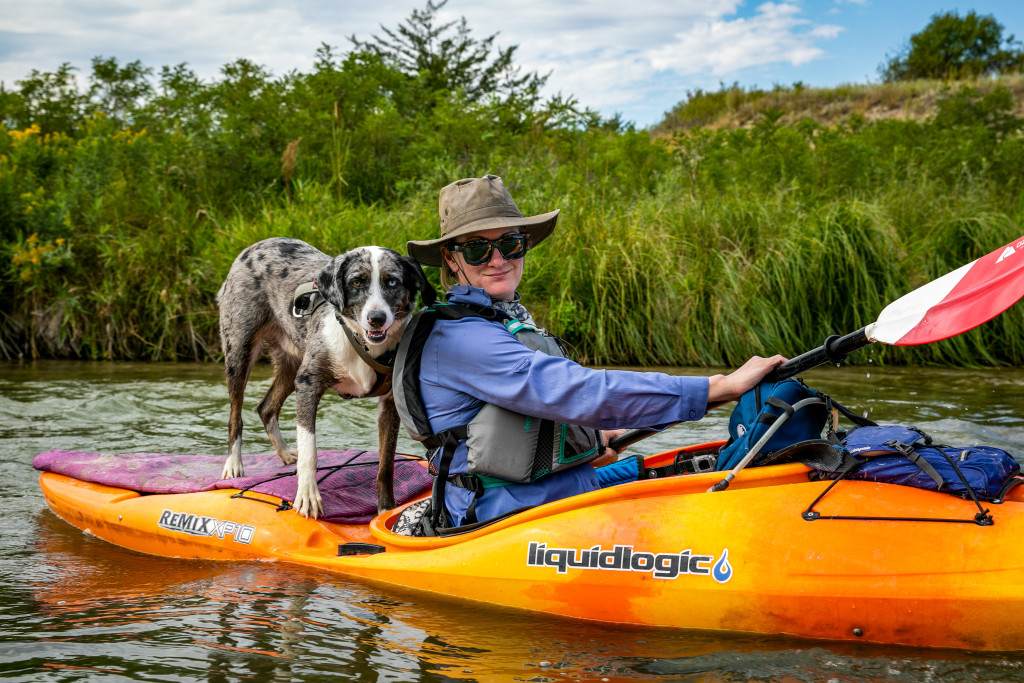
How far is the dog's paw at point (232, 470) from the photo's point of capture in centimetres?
418

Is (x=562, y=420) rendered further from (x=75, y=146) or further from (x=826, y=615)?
(x=75, y=146)

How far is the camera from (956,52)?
3072 cm

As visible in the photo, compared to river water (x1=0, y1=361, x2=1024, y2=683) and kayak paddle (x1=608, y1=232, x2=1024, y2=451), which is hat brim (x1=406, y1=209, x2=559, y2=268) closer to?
kayak paddle (x1=608, y1=232, x2=1024, y2=451)

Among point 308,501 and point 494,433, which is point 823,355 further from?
point 308,501

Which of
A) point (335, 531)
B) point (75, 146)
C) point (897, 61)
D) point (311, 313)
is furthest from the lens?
point (897, 61)

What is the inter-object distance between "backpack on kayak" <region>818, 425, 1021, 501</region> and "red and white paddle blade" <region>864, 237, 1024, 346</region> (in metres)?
0.35

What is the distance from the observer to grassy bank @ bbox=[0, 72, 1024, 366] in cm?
823

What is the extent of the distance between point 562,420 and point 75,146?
1055 centimetres

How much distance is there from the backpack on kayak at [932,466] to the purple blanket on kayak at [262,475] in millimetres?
1970

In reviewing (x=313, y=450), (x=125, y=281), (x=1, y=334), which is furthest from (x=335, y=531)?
(x=1, y=334)

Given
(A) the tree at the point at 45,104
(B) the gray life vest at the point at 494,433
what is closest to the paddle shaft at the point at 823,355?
(B) the gray life vest at the point at 494,433

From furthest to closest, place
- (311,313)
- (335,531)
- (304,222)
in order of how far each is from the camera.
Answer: (304,222), (311,313), (335,531)

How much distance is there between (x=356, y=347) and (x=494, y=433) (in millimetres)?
995

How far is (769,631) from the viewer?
8.67 feet
